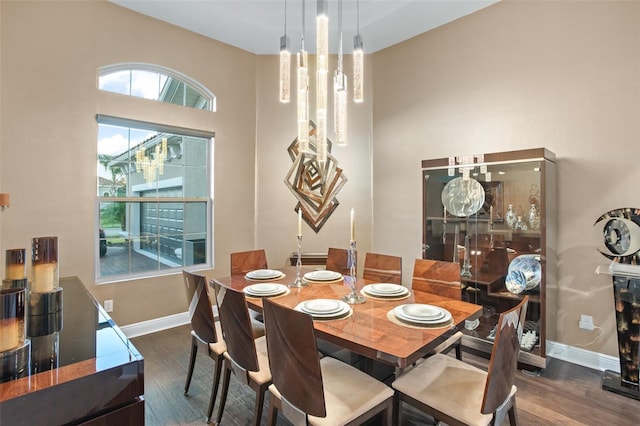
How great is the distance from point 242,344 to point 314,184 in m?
2.89

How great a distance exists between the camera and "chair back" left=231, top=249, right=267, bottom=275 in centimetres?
296

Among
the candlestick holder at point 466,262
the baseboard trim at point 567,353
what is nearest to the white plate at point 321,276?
the candlestick holder at point 466,262

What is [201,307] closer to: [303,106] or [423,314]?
[423,314]

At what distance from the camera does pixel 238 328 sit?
173 centimetres

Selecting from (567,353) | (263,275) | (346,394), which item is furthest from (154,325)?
(567,353)

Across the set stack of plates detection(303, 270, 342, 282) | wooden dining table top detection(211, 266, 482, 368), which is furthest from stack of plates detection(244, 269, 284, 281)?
wooden dining table top detection(211, 266, 482, 368)

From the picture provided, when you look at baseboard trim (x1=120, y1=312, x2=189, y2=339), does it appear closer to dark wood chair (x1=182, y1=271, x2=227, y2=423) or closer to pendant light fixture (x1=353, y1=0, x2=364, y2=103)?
dark wood chair (x1=182, y1=271, x2=227, y2=423)

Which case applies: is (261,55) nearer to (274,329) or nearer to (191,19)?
(191,19)

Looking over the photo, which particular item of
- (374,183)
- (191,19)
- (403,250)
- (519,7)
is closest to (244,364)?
(403,250)

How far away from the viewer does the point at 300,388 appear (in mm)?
1387

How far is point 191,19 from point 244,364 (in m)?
3.60

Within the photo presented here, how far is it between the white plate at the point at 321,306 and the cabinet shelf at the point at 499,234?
5.62 feet

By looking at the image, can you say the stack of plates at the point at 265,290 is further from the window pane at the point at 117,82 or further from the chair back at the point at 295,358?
the window pane at the point at 117,82

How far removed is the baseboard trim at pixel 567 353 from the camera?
2.64 m
